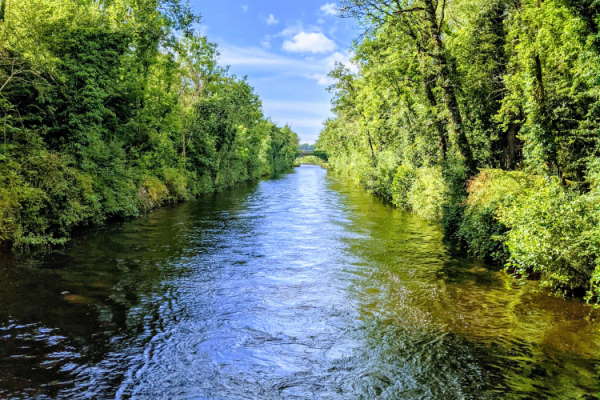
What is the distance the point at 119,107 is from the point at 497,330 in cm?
2046

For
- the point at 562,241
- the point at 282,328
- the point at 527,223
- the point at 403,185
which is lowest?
the point at 282,328

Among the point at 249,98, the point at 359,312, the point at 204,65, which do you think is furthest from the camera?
the point at 249,98

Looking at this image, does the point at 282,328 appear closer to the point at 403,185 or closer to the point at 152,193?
the point at 152,193

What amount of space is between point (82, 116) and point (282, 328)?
13597 mm

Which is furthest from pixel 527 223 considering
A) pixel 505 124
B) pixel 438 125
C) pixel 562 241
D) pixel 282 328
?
pixel 438 125

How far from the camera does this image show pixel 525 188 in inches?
475

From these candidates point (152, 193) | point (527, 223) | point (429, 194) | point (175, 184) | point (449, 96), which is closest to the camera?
point (527, 223)

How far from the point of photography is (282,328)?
811cm

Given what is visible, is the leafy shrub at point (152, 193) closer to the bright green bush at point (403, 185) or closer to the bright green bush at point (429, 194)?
the bright green bush at point (403, 185)

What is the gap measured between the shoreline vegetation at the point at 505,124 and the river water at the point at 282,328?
56.1 inches

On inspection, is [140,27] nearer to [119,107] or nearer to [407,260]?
[119,107]

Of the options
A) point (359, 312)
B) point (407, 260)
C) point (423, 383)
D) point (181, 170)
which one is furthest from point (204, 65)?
point (423, 383)

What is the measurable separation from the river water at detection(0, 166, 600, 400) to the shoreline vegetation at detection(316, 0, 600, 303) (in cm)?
142

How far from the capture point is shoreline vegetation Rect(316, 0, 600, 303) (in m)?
9.14
